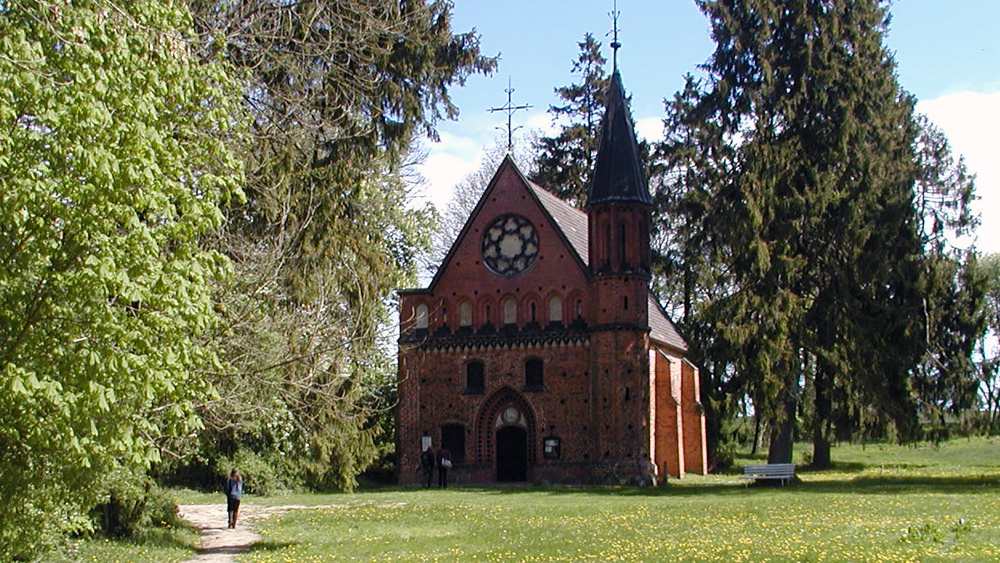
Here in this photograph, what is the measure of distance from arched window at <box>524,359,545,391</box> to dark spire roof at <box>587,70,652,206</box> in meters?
5.78

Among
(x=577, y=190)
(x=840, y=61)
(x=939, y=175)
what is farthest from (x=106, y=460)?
(x=577, y=190)

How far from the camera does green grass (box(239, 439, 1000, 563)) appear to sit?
14.4 metres

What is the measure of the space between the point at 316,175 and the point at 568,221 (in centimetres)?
2141

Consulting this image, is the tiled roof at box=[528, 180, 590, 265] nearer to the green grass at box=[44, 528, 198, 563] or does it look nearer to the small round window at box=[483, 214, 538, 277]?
the small round window at box=[483, 214, 538, 277]

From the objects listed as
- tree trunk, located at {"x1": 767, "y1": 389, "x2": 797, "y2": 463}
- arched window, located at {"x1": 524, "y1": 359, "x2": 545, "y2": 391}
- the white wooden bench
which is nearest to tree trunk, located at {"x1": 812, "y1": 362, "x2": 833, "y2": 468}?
tree trunk, located at {"x1": 767, "y1": 389, "x2": 797, "y2": 463}

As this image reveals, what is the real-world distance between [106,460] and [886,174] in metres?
28.0

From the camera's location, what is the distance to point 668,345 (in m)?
39.3

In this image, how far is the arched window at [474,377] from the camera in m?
35.9

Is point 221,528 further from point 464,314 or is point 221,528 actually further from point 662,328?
point 662,328

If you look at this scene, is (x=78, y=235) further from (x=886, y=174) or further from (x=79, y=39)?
(x=886, y=174)

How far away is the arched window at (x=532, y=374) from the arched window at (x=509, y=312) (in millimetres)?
1581

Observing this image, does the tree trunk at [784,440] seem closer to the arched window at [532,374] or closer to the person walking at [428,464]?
the arched window at [532,374]

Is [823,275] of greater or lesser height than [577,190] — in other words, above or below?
below

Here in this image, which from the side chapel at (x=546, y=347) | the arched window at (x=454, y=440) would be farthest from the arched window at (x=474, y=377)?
the arched window at (x=454, y=440)
